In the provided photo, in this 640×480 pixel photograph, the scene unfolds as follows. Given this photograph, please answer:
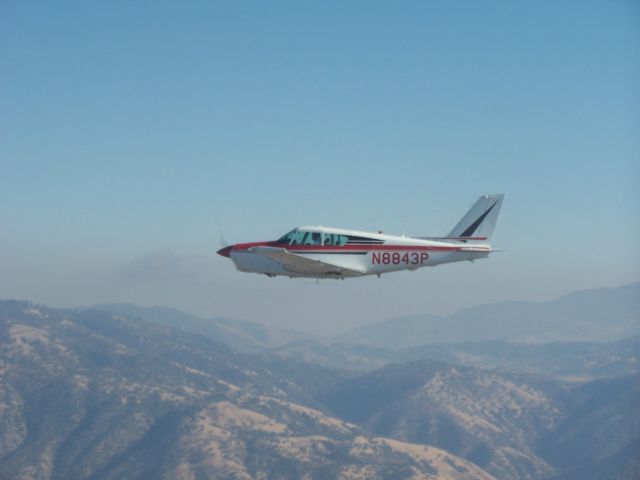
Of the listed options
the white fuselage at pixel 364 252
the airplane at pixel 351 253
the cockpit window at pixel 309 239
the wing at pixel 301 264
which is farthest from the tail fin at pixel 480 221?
the cockpit window at pixel 309 239

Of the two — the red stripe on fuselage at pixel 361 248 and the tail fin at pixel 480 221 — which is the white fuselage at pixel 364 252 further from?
the tail fin at pixel 480 221

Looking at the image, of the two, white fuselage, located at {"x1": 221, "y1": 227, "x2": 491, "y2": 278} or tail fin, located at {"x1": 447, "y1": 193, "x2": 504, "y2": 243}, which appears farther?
tail fin, located at {"x1": 447, "y1": 193, "x2": 504, "y2": 243}

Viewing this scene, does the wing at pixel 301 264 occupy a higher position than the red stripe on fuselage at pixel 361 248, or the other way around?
the red stripe on fuselage at pixel 361 248

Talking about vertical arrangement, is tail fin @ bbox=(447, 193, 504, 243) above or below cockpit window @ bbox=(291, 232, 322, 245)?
above

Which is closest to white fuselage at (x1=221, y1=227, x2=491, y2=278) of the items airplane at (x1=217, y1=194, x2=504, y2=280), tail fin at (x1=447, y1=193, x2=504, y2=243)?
airplane at (x1=217, y1=194, x2=504, y2=280)

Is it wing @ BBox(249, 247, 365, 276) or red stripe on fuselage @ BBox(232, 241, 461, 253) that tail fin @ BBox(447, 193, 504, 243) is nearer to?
red stripe on fuselage @ BBox(232, 241, 461, 253)

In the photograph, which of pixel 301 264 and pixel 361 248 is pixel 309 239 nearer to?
pixel 301 264

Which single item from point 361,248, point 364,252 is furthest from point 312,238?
point 364,252

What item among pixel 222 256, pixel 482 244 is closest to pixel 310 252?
pixel 222 256
